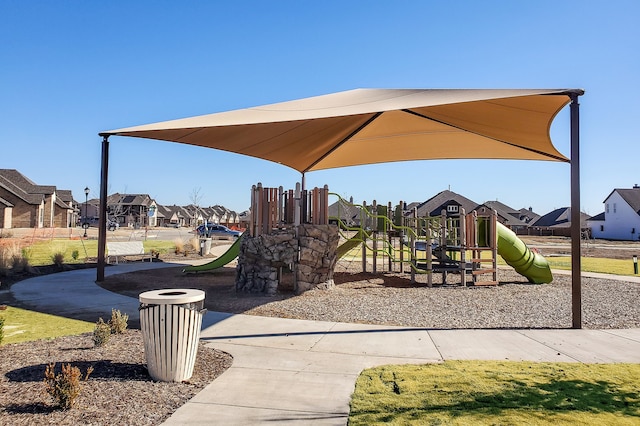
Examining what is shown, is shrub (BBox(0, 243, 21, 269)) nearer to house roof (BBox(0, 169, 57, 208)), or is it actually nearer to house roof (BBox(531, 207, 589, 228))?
house roof (BBox(0, 169, 57, 208))

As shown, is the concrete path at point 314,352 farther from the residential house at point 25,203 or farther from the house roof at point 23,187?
the house roof at point 23,187

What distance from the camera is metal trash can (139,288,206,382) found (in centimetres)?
457

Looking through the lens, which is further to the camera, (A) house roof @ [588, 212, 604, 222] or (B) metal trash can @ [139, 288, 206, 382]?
(A) house roof @ [588, 212, 604, 222]

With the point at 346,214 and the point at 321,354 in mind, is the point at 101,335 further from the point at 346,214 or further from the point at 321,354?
the point at 346,214

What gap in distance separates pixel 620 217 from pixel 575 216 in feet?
236

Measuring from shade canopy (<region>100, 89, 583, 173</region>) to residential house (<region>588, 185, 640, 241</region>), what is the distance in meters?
61.8

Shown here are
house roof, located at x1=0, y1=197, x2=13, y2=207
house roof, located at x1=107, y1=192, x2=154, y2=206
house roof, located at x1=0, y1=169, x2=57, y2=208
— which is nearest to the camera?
house roof, located at x1=0, y1=197, x2=13, y2=207

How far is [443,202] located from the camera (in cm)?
5859

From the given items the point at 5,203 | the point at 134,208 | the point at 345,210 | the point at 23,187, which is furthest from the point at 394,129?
the point at 134,208

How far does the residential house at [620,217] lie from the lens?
208 ft

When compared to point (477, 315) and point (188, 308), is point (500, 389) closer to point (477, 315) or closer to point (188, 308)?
point (188, 308)

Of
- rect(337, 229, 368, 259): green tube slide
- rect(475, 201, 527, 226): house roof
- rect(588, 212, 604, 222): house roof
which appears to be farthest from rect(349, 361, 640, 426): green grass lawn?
rect(588, 212, 604, 222): house roof

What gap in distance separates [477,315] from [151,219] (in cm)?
9258

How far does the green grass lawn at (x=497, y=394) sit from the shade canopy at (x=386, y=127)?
15.3ft
